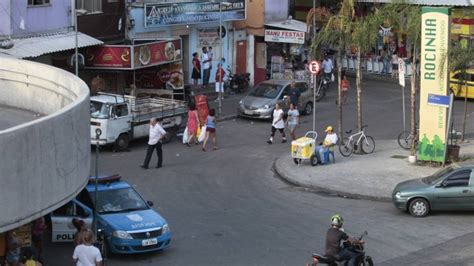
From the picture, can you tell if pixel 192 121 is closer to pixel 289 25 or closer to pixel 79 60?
pixel 79 60

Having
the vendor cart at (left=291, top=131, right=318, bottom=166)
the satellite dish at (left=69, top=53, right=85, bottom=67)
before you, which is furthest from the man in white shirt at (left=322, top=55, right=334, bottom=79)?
the vendor cart at (left=291, top=131, right=318, bottom=166)

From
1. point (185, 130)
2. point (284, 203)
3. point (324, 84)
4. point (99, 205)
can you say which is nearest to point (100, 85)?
point (185, 130)

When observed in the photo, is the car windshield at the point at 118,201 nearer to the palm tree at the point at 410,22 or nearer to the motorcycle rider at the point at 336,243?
the motorcycle rider at the point at 336,243

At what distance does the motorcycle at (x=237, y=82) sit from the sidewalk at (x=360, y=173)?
1254 cm

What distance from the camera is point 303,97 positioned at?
39.9 m

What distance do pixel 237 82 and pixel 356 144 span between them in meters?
13.4

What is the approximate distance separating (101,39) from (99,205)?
59.9 feet

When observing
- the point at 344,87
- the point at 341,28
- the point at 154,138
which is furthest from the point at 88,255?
the point at 344,87

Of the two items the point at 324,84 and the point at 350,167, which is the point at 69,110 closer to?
the point at 350,167

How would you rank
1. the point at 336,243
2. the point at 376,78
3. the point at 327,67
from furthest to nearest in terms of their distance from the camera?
the point at 376,78, the point at 327,67, the point at 336,243

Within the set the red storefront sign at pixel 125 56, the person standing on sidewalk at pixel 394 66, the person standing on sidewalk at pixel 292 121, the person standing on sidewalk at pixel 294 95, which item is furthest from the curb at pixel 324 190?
the person standing on sidewalk at pixel 394 66

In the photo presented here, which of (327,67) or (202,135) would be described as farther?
(327,67)

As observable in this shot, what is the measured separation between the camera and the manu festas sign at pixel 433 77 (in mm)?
28609

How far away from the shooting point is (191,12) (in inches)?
1655
